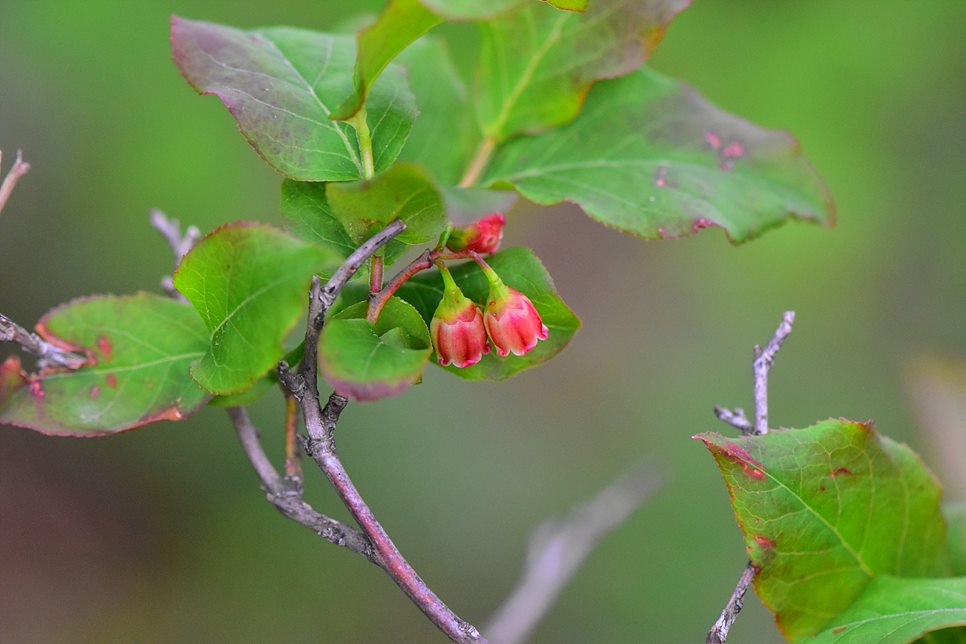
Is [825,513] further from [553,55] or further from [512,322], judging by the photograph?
[553,55]

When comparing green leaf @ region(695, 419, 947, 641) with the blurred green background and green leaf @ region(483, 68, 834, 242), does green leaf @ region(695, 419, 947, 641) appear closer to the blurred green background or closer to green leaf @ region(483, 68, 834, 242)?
green leaf @ region(483, 68, 834, 242)

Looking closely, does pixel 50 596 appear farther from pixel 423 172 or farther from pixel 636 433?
pixel 423 172

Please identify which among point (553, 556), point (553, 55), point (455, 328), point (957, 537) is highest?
point (553, 55)

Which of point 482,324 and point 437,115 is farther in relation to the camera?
point 437,115

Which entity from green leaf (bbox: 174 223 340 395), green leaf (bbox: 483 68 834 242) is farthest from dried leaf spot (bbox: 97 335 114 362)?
green leaf (bbox: 483 68 834 242)

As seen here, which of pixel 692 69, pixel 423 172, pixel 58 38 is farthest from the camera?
pixel 692 69

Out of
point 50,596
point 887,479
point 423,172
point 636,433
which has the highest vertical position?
point 423,172

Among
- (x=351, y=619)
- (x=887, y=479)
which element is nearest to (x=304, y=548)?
(x=351, y=619)

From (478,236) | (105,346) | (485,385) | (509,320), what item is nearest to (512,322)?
(509,320)
